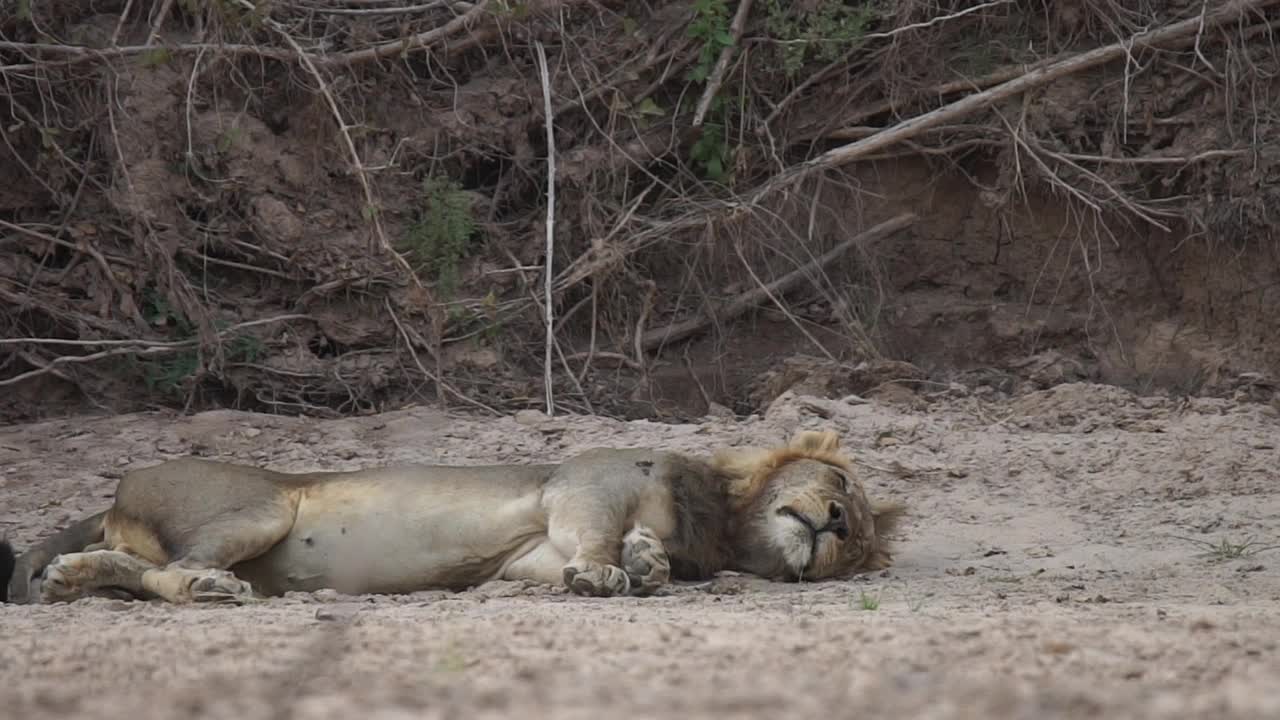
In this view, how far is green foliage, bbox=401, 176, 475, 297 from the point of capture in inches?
380

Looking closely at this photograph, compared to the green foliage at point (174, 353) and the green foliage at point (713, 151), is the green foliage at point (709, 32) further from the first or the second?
the green foliage at point (174, 353)

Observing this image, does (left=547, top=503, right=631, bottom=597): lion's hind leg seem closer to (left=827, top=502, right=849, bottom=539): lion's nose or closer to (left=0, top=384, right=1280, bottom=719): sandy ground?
(left=0, top=384, right=1280, bottom=719): sandy ground

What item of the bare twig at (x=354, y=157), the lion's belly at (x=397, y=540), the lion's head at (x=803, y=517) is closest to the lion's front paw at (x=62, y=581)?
the lion's belly at (x=397, y=540)

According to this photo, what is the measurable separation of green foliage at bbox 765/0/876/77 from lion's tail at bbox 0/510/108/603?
17.4ft

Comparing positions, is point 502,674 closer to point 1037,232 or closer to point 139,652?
point 139,652

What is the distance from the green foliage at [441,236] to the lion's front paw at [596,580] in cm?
417

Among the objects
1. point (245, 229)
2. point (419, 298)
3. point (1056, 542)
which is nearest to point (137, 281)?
point (245, 229)

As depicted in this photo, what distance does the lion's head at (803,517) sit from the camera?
20.8ft

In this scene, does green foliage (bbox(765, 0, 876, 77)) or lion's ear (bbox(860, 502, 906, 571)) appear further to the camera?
green foliage (bbox(765, 0, 876, 77))

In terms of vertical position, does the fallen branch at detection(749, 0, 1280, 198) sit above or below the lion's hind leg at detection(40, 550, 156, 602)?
above

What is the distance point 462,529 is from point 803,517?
4.48ft

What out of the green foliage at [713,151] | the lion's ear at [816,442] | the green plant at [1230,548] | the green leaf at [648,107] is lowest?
the green plant at [1230,548]

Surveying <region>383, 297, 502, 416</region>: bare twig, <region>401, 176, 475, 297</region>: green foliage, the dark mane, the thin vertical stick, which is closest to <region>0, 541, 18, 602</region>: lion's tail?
the dark mane

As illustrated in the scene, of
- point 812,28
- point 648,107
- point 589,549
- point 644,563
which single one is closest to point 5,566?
point 589,549
